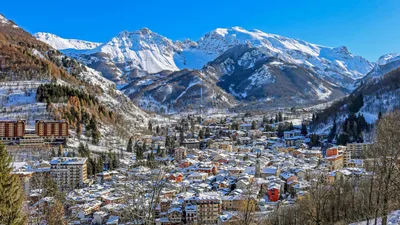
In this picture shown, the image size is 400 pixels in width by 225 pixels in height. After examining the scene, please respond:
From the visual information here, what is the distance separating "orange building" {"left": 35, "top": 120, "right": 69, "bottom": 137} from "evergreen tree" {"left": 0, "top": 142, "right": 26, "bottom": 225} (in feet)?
175

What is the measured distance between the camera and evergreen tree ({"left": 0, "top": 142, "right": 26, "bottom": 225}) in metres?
12.4

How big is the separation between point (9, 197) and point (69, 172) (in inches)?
1404

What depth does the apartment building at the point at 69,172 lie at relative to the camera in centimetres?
4638

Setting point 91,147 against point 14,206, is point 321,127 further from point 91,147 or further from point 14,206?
point 14,206

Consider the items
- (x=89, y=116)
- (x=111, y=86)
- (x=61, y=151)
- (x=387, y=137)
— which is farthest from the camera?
(x=111, y=86)

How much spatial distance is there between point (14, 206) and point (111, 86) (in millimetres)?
109493

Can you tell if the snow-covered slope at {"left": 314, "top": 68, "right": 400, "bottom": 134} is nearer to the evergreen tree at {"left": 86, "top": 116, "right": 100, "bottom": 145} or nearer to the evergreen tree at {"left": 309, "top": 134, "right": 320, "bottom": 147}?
the evergreen tree at {"left": 309, "top": 134, "right": 320, "bottom": 147}

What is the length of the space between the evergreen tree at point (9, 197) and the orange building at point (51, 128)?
175ft

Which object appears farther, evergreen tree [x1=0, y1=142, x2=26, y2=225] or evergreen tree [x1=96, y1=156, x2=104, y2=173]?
evergreen tree [x1=96, y1=156, x2=104, y2=173]

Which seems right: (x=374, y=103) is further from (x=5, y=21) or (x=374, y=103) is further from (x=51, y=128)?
(x=5, y=21)

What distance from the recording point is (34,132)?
2514 inches

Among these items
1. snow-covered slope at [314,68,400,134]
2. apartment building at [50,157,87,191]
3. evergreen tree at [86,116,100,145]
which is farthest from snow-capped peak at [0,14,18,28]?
snow-covered slope at [314,68,400,134]

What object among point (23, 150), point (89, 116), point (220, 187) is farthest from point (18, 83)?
point (220, 187)

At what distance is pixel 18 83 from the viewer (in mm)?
80062
